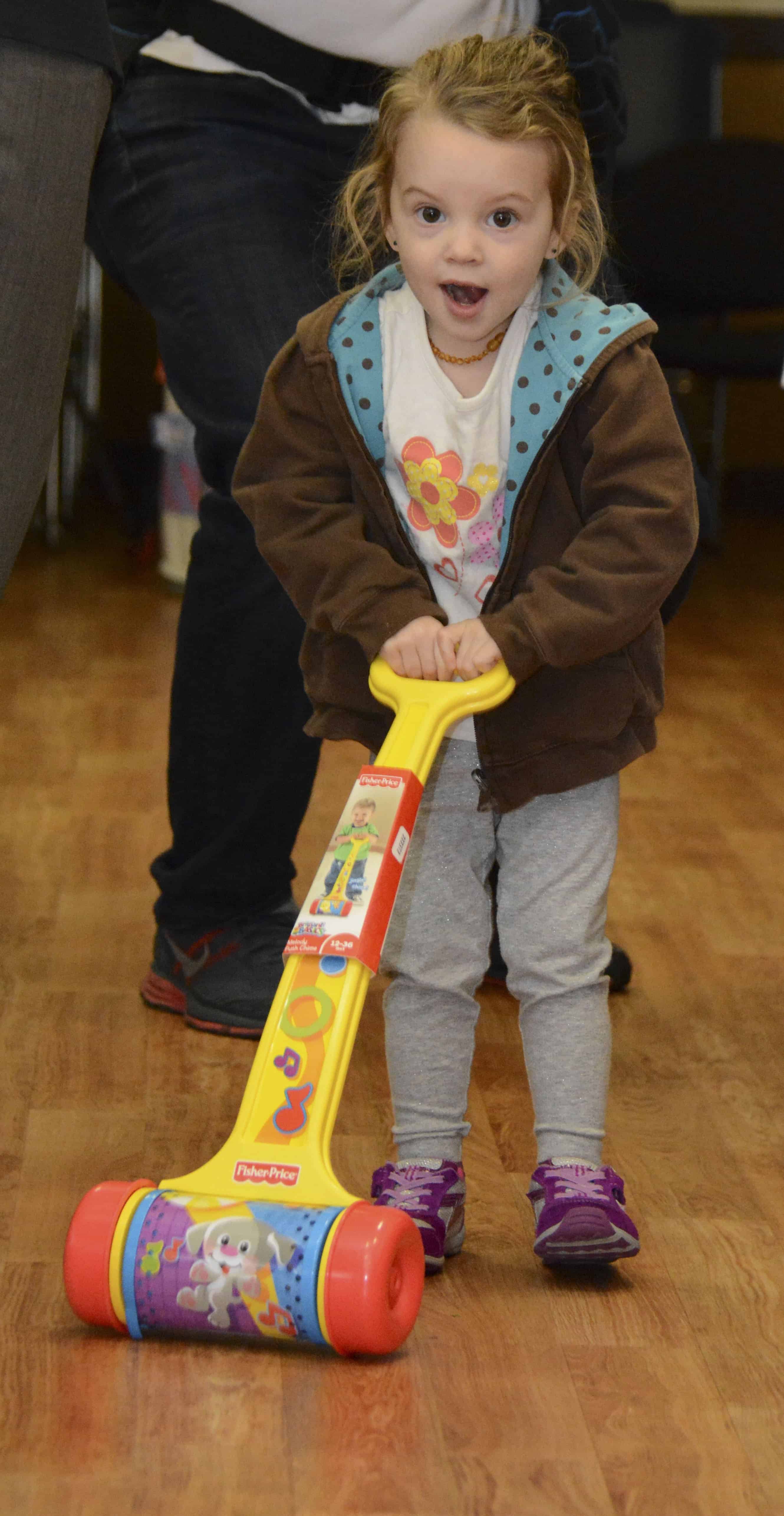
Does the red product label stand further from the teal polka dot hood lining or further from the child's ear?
the child's ear

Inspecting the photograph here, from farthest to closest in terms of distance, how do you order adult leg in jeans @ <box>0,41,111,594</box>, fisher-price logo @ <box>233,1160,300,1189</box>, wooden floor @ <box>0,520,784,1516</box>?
adult leg in jeans @ <box>0,41,111,594</box>
fisher-price logo @ <box>233,1160,300,1189</box>
wooden floor @ <box>0,520,784,1516</box>

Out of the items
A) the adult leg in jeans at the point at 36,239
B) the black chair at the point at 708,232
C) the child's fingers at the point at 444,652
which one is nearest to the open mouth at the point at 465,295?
the child's fingers at the point at 444,652

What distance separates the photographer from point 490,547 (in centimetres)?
124

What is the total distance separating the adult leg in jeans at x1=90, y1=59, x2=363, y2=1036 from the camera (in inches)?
58.1

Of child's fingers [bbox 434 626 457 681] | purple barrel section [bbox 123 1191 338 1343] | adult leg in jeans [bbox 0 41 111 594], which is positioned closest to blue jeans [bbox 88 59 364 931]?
adult leg in jeans [bbox 0 41 111 594]

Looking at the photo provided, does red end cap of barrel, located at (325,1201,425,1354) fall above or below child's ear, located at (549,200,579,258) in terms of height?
below

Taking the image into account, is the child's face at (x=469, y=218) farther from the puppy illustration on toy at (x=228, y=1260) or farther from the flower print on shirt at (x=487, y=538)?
the puppy illustration on toy at (x=228, y=1260)

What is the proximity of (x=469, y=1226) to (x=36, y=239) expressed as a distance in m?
0.78

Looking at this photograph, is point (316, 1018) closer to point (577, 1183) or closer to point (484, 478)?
point (577, 1183)

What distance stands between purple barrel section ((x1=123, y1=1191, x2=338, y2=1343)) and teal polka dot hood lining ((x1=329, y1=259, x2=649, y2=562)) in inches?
18.5

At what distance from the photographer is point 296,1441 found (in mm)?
951

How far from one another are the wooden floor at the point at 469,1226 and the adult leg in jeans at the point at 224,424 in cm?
10

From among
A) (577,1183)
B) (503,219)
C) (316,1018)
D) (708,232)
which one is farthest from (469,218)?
(708,232)

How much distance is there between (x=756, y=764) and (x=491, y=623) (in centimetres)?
143
